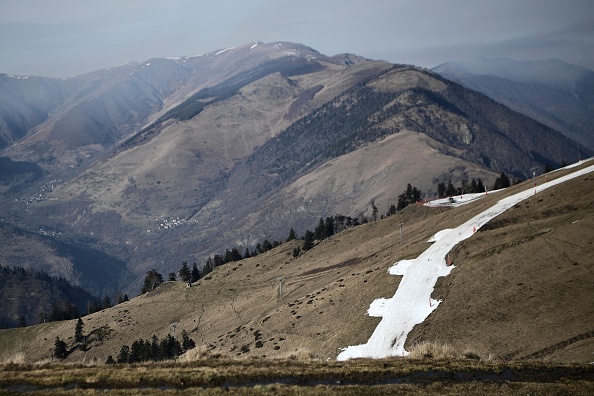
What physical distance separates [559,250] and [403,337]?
19.3m

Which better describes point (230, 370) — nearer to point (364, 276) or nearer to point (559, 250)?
point (559, 250)

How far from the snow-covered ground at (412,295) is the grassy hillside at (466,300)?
1.50 meters

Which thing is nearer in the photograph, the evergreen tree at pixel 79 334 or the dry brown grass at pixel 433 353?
the dry brown grass at pixel 433 353

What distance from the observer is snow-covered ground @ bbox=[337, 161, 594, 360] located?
167ft

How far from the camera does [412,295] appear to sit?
6019cm

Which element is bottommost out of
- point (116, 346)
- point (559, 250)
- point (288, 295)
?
point (116, 346)

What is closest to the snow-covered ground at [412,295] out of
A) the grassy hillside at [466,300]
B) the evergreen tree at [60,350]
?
the grassy hillside at [466,300]

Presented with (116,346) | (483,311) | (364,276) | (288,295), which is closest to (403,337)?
(483,311)

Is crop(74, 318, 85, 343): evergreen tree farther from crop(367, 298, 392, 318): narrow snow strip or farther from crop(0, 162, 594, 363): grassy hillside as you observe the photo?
crop(367, 298, 392, 318): narrow snow strip

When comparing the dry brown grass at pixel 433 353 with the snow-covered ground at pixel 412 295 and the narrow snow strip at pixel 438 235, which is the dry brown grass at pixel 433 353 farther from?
the narrow snow strip at pixel 438 235

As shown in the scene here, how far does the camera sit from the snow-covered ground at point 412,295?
51.0 meters

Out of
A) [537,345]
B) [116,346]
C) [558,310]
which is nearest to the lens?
[537,345]

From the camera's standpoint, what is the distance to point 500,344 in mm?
43625

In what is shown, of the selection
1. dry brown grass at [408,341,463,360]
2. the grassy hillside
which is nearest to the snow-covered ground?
the grassy hillside
